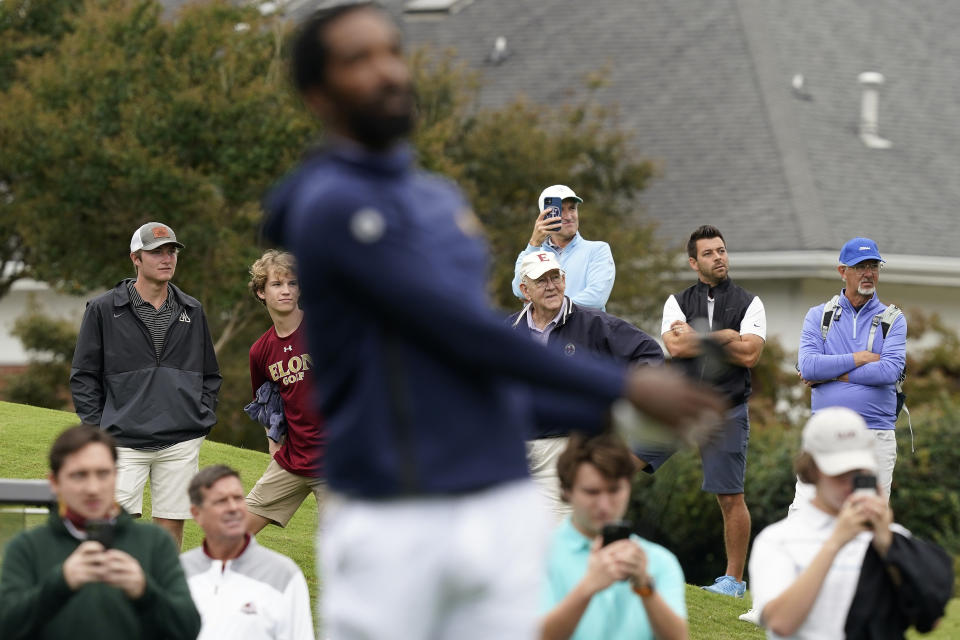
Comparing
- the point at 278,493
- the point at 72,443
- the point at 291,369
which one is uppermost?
the point at 291,369

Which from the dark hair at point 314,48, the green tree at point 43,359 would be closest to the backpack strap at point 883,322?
the dark hair at point 314,48

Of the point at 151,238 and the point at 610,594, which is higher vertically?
the point at 151,238

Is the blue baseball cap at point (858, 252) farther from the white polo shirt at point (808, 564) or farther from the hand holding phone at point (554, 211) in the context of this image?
the white polo shirt at point (808, 564)

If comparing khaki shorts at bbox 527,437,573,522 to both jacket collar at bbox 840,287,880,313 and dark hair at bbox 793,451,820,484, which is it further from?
dark hair at bbox 793,451,820,484

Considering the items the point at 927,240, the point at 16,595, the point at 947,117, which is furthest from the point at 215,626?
the point at 947,117

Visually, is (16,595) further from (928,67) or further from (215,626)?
(928,67)

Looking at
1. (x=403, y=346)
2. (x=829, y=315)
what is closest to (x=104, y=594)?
(x=403, y=346)

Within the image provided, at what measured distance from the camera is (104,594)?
559 cm

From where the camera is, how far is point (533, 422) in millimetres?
3434

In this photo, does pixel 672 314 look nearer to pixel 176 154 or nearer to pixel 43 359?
pixel 176 154

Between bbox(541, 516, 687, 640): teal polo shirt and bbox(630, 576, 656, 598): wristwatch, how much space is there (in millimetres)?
135

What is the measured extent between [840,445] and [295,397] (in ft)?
13.8

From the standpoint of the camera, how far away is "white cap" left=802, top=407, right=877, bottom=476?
16.8 ft

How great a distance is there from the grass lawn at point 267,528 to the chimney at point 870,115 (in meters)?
15.9
